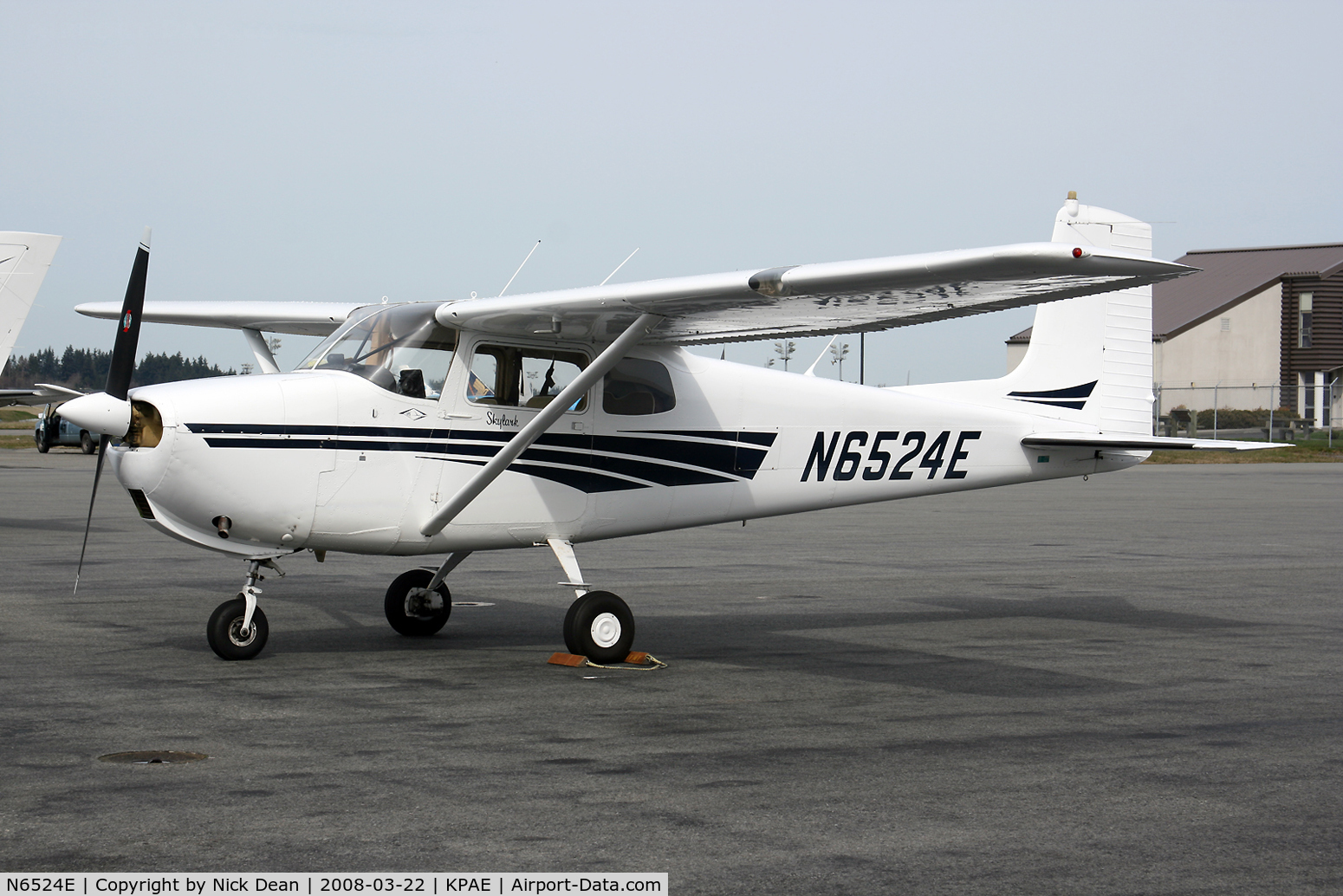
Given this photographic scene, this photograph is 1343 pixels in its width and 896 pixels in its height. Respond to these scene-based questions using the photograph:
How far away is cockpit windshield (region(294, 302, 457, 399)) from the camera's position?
8.29m

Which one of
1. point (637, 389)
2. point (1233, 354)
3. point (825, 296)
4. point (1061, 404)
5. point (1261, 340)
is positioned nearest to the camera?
point (825, 296)

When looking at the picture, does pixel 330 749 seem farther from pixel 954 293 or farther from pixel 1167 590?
pixel 1167 590

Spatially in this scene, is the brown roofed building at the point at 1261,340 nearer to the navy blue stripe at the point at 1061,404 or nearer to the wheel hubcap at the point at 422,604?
the navy blue stripe at the point at 1061,404

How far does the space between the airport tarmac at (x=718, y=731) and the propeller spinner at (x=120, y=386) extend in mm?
1495

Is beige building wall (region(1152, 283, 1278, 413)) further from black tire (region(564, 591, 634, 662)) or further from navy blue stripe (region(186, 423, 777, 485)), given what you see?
black tire (region(564, 591, 634, 662))

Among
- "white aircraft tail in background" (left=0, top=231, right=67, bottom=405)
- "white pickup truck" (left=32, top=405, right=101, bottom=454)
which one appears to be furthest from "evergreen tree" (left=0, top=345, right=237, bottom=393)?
"white aircraft tail in background" (left=0, top=231, right=67, bottom=405)

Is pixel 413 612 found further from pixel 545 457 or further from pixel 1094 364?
pixel 1094 364

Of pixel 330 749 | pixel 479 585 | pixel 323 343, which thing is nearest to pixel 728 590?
pixel 479 585

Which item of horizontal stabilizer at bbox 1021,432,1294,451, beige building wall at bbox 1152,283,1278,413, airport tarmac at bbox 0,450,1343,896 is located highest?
beige building wall at bbox 1152,283,1278,413

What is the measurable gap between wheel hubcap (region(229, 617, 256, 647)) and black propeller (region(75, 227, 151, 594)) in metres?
1.03

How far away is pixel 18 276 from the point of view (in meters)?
17.7

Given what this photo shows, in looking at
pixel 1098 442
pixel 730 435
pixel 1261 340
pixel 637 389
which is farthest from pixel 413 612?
pixel 1261 340

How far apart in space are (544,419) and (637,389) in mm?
1163

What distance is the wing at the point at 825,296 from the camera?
6.32 m
